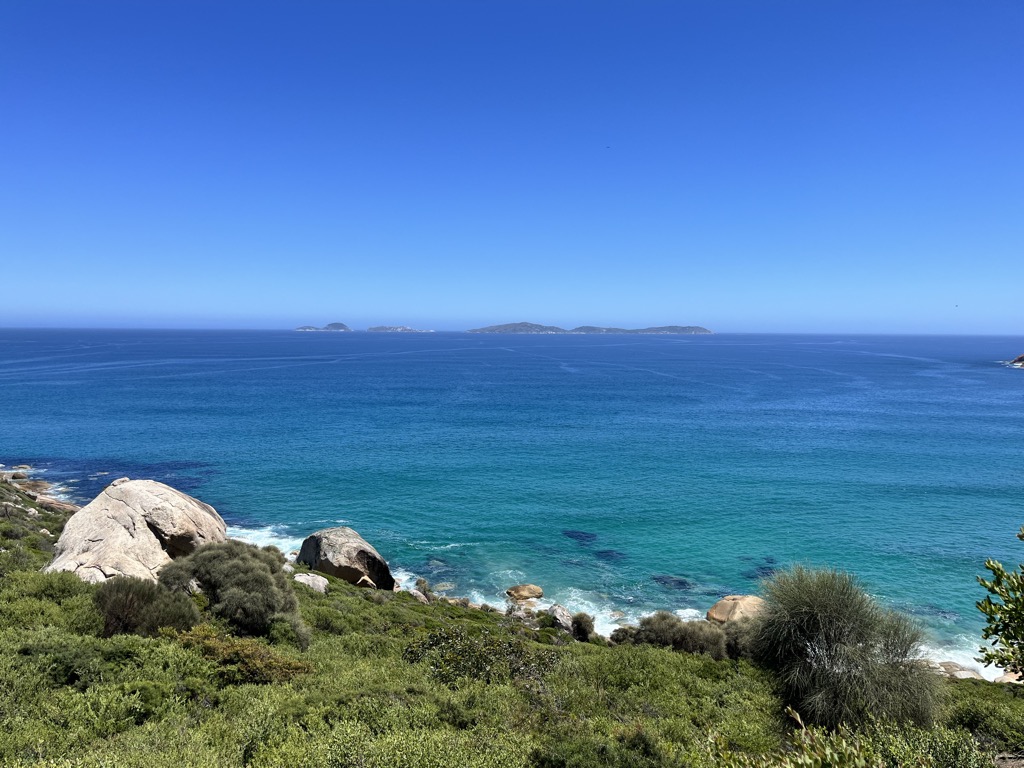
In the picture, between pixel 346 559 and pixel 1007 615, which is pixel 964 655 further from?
pixel 346 559

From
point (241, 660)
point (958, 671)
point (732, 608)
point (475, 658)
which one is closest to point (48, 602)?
point (241, 660)

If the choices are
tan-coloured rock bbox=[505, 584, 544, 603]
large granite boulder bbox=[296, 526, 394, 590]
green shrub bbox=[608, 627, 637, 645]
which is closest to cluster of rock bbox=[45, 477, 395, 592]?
large granite boulder bbox=[296, 526, 394, 590]

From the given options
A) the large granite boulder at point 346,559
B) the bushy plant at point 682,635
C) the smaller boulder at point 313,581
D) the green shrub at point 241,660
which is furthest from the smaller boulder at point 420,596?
the green shrub at point 241,660

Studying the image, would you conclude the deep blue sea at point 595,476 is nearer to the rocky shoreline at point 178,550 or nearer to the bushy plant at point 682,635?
the rocky shoreline at point 178,550

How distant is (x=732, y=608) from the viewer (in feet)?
90.9

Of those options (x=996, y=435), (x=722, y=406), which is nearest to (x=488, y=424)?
(x=722, y=406)

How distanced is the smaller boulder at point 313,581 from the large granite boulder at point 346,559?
320 centimetres

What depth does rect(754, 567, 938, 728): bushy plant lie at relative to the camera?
14.8 m

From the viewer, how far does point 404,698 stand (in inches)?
534

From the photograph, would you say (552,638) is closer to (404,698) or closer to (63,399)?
(404,698)

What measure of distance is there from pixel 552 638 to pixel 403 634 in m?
7.26

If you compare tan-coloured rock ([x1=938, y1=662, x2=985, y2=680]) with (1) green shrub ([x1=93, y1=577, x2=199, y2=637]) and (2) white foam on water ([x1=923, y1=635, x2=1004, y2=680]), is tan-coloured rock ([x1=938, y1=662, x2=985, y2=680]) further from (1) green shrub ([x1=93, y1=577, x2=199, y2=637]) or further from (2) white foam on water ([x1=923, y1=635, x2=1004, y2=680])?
(1) green shrub ([x1=93, y1=577, x2=199, y2=637])

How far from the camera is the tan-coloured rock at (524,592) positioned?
31922 mm

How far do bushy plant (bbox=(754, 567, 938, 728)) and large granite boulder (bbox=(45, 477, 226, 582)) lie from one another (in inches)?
852
